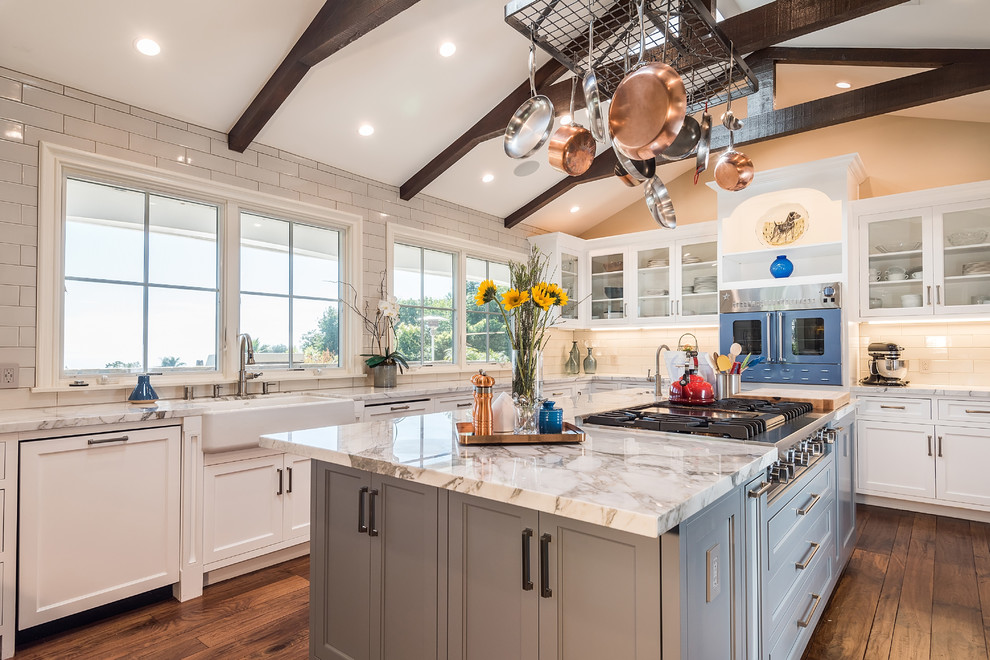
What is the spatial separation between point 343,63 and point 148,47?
38.2 inches

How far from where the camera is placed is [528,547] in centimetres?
132

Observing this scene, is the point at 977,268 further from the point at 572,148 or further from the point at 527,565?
the point at 527,565

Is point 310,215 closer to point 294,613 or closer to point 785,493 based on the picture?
point 294,613

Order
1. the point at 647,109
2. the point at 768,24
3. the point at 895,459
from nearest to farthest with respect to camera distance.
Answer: the point at 647,109, the point at 768,24, the point at 895,459

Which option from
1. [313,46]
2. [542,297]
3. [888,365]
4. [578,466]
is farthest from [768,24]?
[888,365]

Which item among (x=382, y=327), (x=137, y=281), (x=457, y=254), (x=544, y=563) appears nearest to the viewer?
(x=544, y=563)

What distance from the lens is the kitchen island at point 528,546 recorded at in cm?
114

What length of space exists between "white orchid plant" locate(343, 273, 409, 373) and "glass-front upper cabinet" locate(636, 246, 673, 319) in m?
2.73

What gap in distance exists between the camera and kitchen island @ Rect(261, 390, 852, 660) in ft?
3.75

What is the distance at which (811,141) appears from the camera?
501 cm

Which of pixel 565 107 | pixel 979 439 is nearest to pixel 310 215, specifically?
pixel 565 107

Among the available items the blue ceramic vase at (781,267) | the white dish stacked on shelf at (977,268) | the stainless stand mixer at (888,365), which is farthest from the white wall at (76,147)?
the white dish stacked on shelf at (977,268)

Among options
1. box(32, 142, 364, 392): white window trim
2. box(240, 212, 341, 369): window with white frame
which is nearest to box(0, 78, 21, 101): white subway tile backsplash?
box(32, 142, 364, 392): white window trim

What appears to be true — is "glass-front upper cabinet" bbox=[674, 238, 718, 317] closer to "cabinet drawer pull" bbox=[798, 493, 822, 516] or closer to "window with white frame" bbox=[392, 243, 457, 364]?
"window with white frame" bbox=[392, 243, 457, 364]
